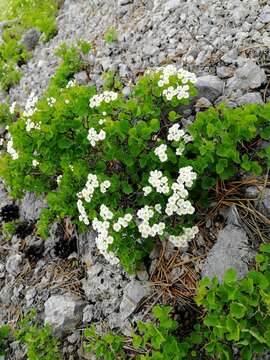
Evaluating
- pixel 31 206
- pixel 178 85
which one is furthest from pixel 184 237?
pixel 31 206

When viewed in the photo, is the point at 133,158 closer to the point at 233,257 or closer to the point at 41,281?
the point at 233,257

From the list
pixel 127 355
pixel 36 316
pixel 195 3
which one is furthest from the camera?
pixel 195 3

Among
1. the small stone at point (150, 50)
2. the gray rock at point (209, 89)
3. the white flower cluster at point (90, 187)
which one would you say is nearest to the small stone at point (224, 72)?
the gray rock at point (209, 89)

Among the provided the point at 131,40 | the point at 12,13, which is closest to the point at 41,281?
the point at 131,40

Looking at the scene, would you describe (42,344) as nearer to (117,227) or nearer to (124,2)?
(117,227)

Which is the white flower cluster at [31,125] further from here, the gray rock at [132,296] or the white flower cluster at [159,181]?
the gray rock at [132,296]

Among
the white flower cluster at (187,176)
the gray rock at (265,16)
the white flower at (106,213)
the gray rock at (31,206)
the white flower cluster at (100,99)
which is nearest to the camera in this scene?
the white flower cluster at (187,176)

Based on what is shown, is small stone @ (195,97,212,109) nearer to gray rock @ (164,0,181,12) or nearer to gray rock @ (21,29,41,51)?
gray rock @ (164,0,181,12)
